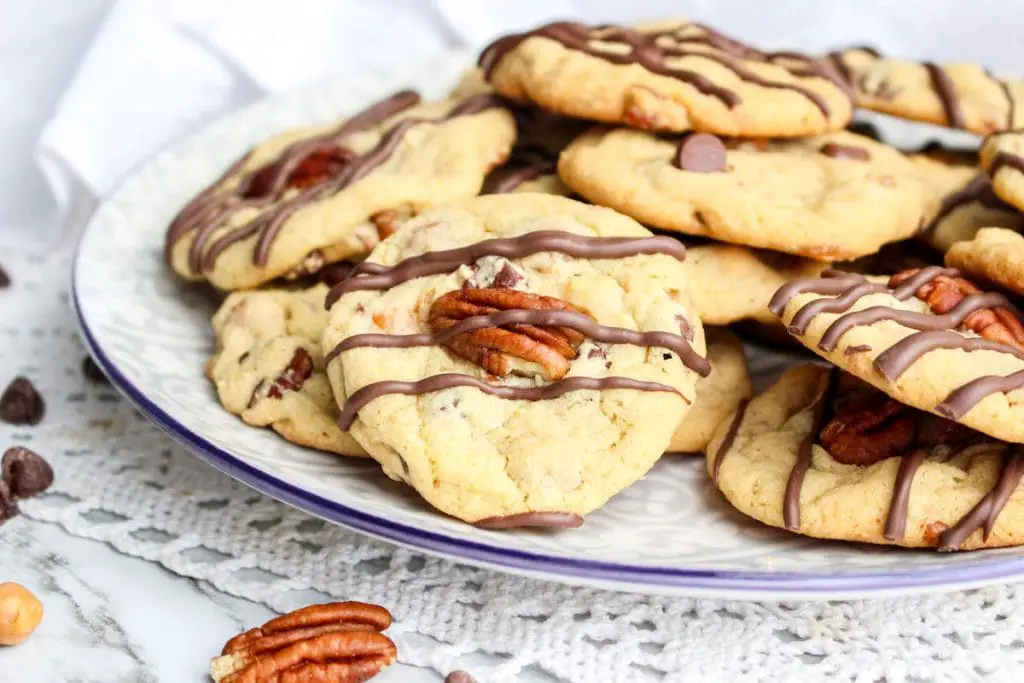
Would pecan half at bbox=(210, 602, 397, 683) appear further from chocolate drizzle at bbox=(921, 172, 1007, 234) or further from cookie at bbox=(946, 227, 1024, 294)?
chocolate drizzle at bbox=(921, 172, 1007, 234)

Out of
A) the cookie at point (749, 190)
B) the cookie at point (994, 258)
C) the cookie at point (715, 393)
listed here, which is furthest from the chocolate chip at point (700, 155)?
the cookie at point (994, 258)

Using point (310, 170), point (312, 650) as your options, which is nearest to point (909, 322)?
point (312, 650)

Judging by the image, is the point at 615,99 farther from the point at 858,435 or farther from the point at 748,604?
the point at 748,604

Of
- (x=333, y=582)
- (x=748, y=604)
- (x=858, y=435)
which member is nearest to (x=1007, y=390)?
(x=858, y=435)

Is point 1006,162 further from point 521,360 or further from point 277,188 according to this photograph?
point 277,188

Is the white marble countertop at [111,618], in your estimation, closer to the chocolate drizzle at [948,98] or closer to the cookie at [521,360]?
the cookie at [521,360]
